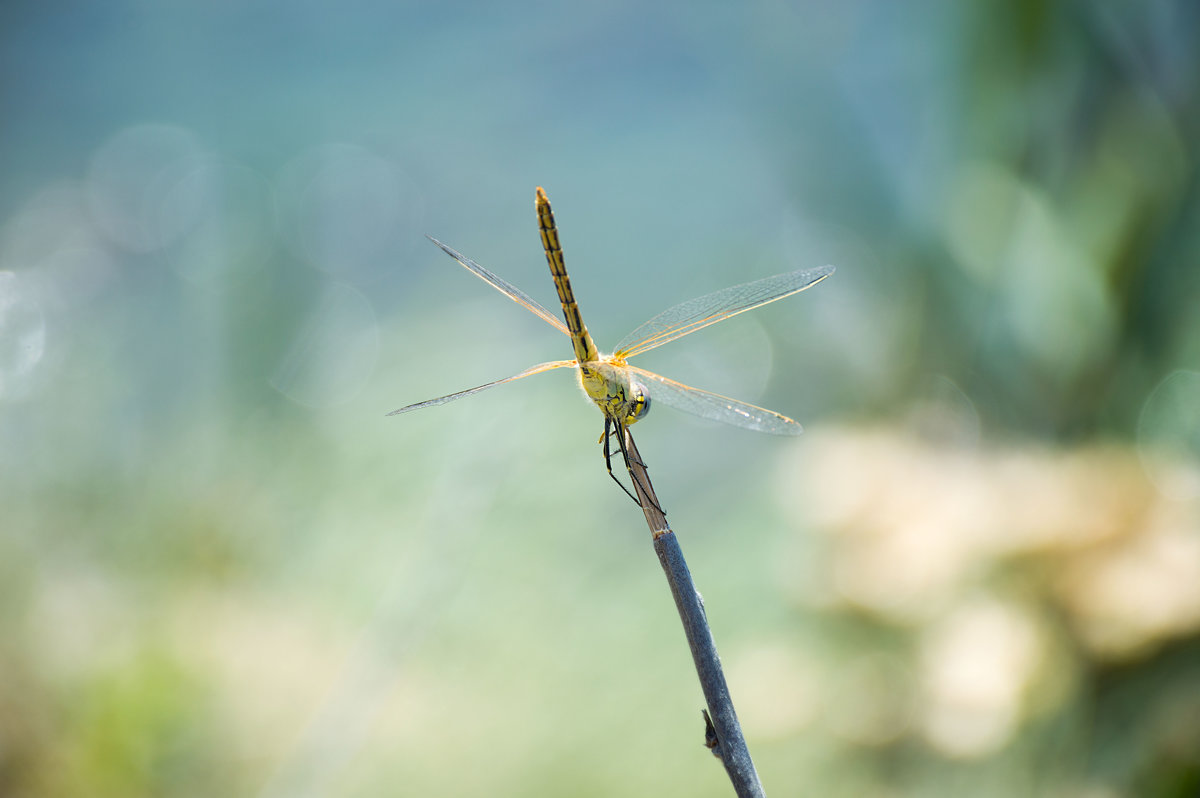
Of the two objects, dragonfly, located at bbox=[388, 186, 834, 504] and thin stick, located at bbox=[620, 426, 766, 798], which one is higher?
dragonfly, located at bbox=[388, 186, 834, 504]

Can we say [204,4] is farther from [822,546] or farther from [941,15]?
[822,546]

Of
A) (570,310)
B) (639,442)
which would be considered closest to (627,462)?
(570,310)

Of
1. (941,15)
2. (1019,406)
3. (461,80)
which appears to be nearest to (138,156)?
(461,80)

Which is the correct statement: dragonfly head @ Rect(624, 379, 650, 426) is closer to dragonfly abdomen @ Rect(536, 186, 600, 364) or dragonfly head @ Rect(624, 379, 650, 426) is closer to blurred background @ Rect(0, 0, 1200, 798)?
dragonfly abdomen @ Rect(536, 186, 600, 364)

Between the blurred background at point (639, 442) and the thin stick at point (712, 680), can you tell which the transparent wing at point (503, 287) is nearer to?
the thin stick at point (712, 680)

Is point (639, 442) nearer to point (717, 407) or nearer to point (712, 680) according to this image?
point (717, 407)

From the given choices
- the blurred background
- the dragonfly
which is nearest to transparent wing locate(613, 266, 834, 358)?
the dragonfly

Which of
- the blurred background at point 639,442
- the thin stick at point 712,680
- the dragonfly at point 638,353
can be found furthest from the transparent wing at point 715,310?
the blurred background at point 639,442
